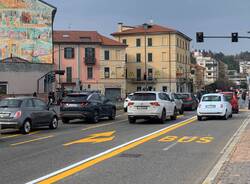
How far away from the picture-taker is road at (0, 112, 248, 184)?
9.09 meters

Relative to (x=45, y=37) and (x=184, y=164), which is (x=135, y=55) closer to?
(x=45, y=37)

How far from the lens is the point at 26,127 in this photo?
19.2 m

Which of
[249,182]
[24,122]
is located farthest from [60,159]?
[24,122]

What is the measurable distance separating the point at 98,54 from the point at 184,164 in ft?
284

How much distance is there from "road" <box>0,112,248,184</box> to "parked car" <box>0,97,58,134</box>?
1.18 meters

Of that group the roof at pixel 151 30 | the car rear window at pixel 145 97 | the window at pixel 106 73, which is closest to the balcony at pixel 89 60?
the window at pixel 106 73

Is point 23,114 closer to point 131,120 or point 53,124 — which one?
point 53,124

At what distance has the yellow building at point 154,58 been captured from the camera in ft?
355

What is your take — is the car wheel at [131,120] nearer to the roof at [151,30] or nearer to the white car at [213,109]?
the white car at [213,109]

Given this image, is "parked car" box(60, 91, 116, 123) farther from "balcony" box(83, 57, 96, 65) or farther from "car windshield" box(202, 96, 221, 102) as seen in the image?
"balcony" box(83, 57, 96, 65)

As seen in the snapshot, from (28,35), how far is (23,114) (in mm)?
48498

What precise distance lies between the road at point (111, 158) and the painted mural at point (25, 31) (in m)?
49.0

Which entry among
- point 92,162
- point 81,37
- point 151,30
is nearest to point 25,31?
point 81,37

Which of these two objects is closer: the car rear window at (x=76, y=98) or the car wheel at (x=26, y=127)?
the car wheel at (x=26, y=127)
